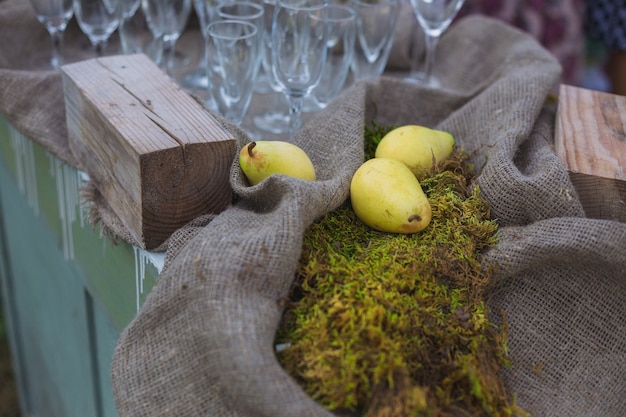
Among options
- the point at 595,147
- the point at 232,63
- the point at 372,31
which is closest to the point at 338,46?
the point at 372,31

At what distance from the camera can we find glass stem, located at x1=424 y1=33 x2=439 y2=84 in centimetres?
125

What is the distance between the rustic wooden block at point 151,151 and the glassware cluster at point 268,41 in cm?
11

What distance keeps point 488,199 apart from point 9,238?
1408 millimetres

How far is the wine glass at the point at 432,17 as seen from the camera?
1.19m

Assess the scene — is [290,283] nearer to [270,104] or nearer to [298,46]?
[298,46]

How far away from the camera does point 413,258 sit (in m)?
0.70

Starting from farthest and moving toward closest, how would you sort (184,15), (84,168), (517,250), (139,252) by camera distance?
(184,15), (84,168), (139,252), (517,250)

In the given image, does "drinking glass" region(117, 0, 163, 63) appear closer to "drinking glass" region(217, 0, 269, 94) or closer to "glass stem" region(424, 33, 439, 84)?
"drinking glass" region(217, 0, 269, 94)

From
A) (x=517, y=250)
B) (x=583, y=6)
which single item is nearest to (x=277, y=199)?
(x=517, y=250)

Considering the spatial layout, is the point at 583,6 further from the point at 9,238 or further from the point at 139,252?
the point at 9,238

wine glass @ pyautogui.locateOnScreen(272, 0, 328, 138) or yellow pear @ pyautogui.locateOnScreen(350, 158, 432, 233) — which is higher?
wine glass @ pyautogui.locateOnScreen(272, 0, 328, 138)

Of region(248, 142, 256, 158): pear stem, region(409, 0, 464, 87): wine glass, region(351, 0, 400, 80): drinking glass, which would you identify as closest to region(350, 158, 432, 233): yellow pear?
region(248, 142, 256, 158): pear stem

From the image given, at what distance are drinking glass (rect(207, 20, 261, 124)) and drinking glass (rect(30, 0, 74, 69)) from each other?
0.39 m

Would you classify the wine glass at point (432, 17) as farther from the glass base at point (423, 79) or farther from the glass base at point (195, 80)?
the glass base at point (195, 80)
